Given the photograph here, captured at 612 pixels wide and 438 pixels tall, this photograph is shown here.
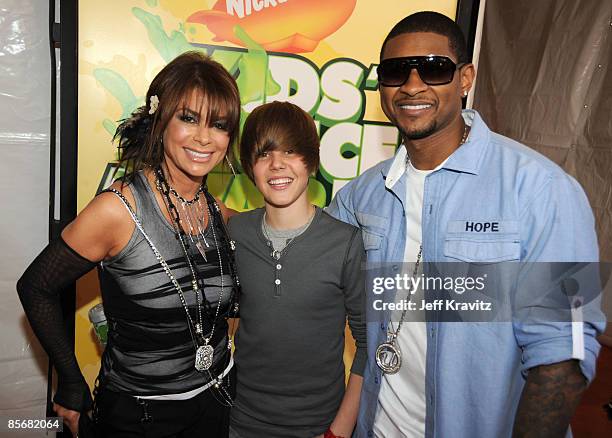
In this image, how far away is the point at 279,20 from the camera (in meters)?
2.50

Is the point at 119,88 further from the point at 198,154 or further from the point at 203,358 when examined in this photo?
the point at 203,358

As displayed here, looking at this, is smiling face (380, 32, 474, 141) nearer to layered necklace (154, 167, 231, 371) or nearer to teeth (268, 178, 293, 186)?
teeth (268, 178, 293, 186)

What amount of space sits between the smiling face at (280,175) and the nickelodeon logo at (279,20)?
3.31 feet

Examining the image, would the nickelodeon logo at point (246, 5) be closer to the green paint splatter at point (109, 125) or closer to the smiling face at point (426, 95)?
the green paint splatter at point (109, 125)

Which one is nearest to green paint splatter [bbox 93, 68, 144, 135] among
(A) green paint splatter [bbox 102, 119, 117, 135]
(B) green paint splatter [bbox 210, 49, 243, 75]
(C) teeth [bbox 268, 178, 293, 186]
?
(A) green paint splatter [bbox 102, 119, 117, 135]

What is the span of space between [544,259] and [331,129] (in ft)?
5.21

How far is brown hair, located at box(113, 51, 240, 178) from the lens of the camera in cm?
167

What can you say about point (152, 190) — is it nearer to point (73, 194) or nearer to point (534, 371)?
point (73, 194)

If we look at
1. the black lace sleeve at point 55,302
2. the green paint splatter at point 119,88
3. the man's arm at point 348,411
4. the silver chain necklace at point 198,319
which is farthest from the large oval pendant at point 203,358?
the green paint splatter at point 119,88

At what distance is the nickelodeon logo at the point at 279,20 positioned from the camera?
2.42 m

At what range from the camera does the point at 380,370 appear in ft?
5.73

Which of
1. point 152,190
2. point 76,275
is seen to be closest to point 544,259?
point 152,190

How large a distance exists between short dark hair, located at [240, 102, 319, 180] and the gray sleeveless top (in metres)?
0.44

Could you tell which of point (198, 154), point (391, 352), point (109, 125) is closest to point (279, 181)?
point (198, 154)
